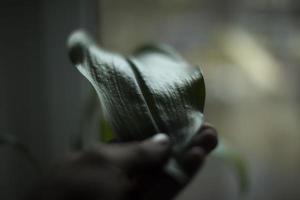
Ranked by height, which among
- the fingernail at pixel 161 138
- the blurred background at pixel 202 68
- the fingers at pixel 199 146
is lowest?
the blurred background at pixel 202 68

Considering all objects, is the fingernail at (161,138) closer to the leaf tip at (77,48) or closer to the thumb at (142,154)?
the thumb at (142,154)

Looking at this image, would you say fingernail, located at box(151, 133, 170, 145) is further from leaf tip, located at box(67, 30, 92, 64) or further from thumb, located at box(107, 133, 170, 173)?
leaf tip, located at box(67, 30, 92, 64)

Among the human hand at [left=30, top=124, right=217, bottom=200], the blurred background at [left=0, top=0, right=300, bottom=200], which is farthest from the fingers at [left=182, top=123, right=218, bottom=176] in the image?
the blurred background at [left=0, top=0, right=300, bottom=200]

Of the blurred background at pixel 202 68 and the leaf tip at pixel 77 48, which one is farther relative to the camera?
the blurred background at pixel 202 68

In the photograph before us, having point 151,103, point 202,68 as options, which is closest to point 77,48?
point 151,103

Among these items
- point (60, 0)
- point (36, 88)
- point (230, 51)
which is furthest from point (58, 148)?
point (230, 51)

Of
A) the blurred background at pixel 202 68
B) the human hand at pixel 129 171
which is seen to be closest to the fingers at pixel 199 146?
the human hand at pixel 129 171

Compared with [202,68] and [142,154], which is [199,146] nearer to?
[142,154]

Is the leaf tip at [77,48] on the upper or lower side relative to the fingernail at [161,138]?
upper
